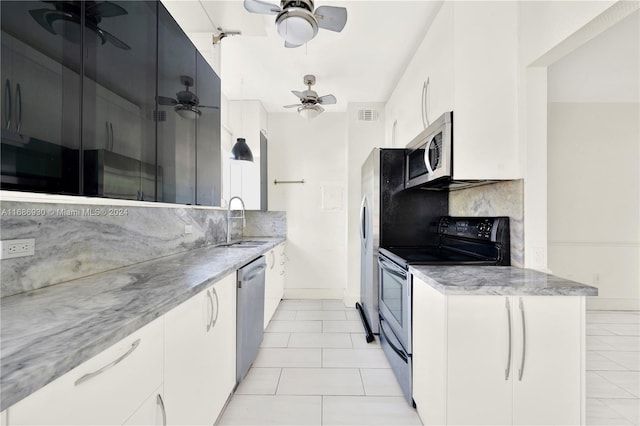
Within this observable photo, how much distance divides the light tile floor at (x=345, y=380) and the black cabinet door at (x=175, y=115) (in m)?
1.43

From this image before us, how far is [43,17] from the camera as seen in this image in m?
0.80

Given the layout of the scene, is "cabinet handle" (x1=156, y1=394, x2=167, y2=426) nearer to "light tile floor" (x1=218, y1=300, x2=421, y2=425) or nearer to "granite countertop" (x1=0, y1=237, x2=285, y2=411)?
"granite countertop" (x1=0, y1=237, x2=285, y2=411)

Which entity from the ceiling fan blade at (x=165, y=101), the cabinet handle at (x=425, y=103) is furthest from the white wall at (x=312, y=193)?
the ceiling fan blade at (x=165, y=101)

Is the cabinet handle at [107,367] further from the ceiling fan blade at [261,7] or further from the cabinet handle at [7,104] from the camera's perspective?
the ceiling fan blade at [261,7]

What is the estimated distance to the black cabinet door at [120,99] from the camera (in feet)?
3.07

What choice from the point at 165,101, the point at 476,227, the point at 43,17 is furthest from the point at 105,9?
the point at 476,227

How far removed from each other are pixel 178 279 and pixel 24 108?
0.87m

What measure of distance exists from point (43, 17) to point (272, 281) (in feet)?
8.84

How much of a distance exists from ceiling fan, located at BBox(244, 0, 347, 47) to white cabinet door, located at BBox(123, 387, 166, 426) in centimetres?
198

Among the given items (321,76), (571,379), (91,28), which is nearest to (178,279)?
(91,28)

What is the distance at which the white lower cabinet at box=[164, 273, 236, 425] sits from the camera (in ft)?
3.57

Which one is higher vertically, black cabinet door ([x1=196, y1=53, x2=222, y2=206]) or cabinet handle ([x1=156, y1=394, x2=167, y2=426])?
black cabinet door ([x1=196, y1=53, x2=222, y2=206])

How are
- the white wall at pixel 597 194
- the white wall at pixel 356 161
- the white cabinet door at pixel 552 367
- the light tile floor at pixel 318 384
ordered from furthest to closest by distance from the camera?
the white wall at pixel 356 161 → the white wall at pixel 597 194 → the light tile floor at pixel 318 384 → the white cabinet door at pixel 552 367

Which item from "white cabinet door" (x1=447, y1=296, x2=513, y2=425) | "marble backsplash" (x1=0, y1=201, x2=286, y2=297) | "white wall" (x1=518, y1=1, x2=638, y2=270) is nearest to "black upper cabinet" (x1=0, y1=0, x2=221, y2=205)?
"marble backsplash" (x1=0, y1=201, x2=286, y2=297)
